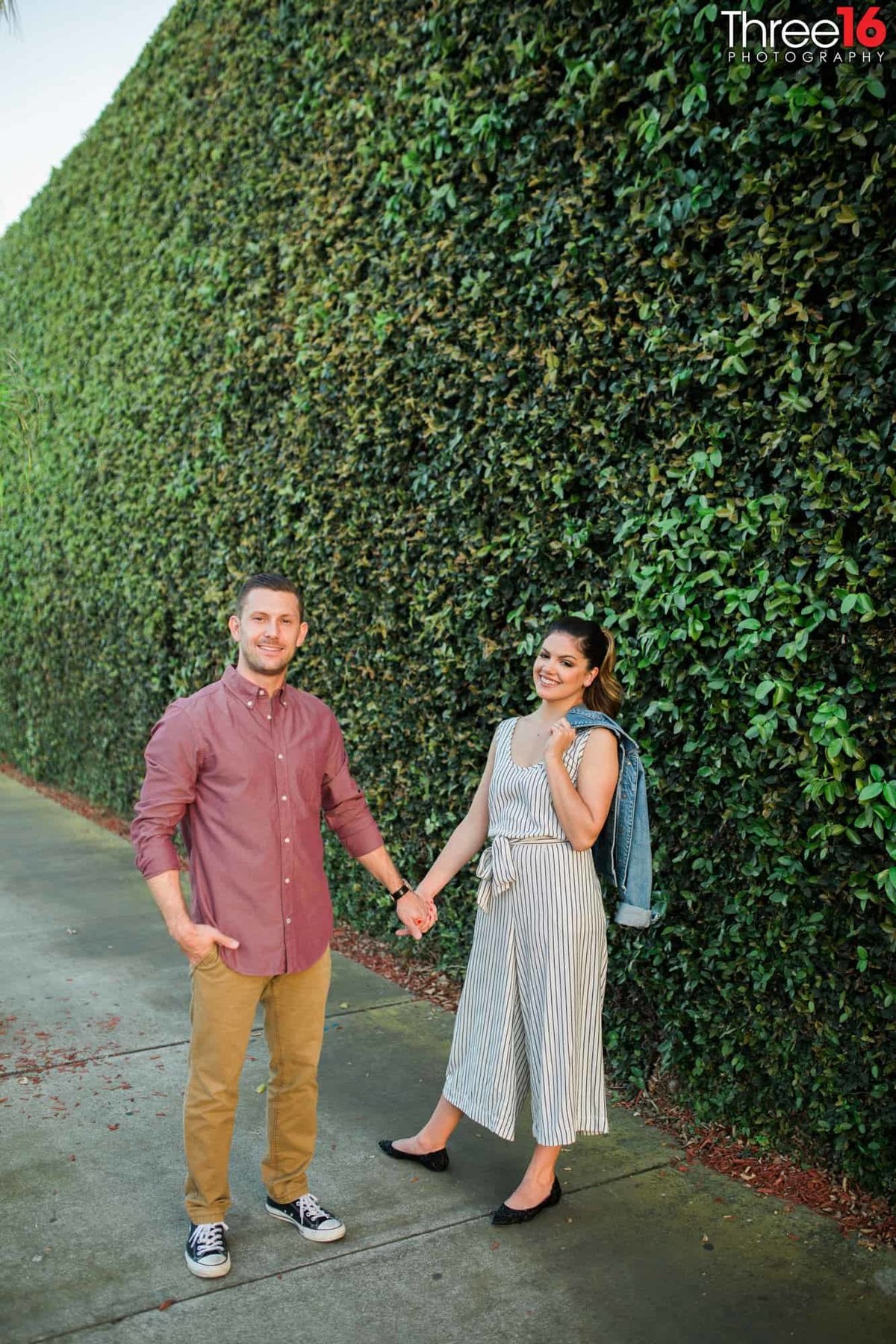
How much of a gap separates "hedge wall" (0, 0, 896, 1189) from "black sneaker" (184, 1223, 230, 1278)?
1658mm

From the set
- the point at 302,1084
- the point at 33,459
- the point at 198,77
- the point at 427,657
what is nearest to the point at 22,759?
the point at 33,459

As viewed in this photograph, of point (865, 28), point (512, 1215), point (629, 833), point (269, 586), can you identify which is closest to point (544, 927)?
point (629, 833)

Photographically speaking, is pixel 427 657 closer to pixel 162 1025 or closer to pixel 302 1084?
pixel 162 1025

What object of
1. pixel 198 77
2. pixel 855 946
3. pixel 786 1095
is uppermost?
pixel 198 77

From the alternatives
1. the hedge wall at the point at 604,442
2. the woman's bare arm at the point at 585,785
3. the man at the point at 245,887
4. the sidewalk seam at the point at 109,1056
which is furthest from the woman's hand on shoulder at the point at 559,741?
the sidewalk seam at the point at 109,1056

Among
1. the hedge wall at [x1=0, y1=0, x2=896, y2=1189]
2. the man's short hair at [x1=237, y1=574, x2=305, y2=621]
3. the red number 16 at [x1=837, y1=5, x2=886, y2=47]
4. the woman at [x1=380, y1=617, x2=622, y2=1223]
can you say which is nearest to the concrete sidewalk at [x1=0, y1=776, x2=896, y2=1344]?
the woman at [x1=380, y1=617, x2=622, y2=1223]

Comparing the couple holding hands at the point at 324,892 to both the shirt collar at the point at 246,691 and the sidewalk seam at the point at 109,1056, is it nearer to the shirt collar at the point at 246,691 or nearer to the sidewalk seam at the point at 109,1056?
the shirt collar at the point at 246,691

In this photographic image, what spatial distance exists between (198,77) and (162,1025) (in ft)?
19.9

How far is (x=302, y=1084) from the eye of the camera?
3.47 m

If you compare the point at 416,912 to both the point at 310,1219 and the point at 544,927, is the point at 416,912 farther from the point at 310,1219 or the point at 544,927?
the point at 310,1219

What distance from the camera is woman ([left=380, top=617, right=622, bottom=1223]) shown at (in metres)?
3.51

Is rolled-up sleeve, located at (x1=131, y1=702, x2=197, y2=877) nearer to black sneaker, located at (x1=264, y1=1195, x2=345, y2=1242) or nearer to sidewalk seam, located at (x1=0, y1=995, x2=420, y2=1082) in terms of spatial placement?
black sneaker, located at (x1=264, y1=1195, x2=345, y2=1242)

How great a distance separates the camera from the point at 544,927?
3.57m

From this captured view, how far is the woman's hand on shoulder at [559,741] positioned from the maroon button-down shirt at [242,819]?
2.28 ft
